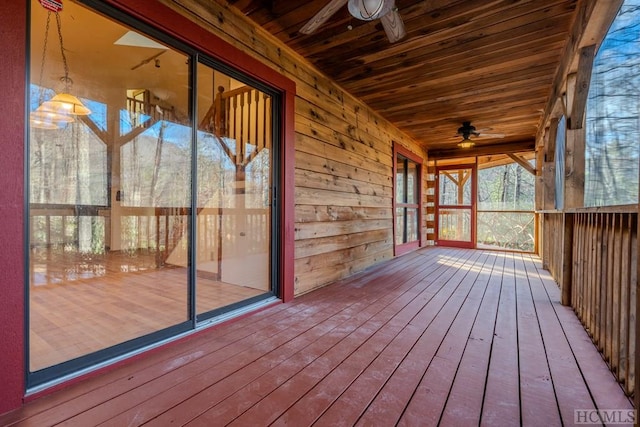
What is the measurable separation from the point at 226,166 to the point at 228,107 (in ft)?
1.69

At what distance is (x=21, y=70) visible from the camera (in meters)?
1.28

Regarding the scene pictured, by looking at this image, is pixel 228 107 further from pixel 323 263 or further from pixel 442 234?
pixel 442 234

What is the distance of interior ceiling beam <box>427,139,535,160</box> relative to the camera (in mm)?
6004

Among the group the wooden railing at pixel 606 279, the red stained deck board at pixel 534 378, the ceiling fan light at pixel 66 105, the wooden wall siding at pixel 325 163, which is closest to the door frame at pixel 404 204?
the wooden wall siding at pixel 325 163

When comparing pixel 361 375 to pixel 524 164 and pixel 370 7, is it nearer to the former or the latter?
pixel 370 7

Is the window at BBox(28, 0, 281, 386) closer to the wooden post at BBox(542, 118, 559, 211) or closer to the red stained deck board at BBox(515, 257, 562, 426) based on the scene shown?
the red stained deck board at BBox(515, 257, 562, 426)

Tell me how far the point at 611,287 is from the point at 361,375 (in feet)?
5.15

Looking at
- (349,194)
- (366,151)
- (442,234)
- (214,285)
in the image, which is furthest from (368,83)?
(442,234)

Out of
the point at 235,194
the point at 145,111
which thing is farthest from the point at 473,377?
the point at 145,111

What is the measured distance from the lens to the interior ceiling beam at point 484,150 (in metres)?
6.00

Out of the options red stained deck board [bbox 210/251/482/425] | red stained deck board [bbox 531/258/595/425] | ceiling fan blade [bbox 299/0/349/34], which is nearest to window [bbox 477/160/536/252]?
red stained deck board [bbox 531/258/595/425]

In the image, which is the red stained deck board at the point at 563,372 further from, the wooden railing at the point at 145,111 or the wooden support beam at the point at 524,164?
the wooden support beam at the point at 524,164

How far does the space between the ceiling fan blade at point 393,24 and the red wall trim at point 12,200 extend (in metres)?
1.89

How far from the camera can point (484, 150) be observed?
638 cm
